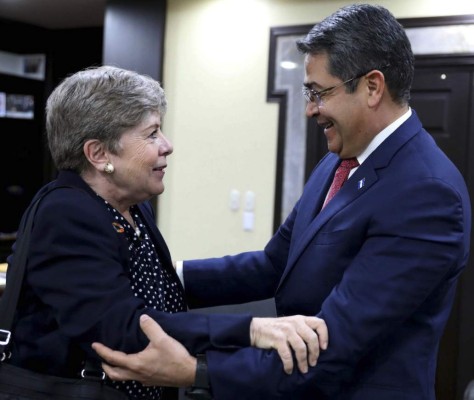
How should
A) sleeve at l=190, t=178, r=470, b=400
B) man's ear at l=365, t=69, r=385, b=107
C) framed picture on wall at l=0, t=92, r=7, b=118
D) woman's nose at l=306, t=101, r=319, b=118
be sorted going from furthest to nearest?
framed picture on wall at l=0, t=92, r=7, b=118, woman's nose at l=306, t=101, r=319, b=118, man's ear at l=365, t=69, r=385, b=107, sleeve at l=190, t=178, r=470, b=400

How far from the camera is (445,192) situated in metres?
1.50

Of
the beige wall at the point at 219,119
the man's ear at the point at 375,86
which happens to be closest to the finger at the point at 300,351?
the man's ear at the point at 375,86

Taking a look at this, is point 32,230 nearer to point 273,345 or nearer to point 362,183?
point 273,345

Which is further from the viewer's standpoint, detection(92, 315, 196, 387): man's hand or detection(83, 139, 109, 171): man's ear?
detection(83, 139, 109, 171): man's ear

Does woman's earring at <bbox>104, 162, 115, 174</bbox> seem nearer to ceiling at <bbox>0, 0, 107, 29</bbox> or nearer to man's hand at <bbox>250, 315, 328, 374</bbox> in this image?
man's hand at <bbox>250, 315, 328, 374</bbox>

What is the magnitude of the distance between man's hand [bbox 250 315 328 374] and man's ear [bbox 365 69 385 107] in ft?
1.65

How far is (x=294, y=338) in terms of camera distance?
5.03 ft

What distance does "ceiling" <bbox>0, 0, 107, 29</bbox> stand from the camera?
6.57 metres

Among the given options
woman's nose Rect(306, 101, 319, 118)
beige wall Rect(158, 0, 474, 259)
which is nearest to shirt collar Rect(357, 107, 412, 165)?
woman's nose Rect(306, 101, 319, 118)

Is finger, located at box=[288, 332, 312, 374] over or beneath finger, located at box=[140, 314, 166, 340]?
beneath

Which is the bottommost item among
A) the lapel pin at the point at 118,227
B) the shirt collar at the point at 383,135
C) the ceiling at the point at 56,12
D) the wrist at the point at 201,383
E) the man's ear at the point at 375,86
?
the wrist at the point at 201,383

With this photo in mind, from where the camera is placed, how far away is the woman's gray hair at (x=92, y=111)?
5.41 ft

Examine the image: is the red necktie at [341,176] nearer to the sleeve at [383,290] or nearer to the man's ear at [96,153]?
the sleeve at [383,290]

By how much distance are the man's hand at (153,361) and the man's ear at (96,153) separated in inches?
14.6
